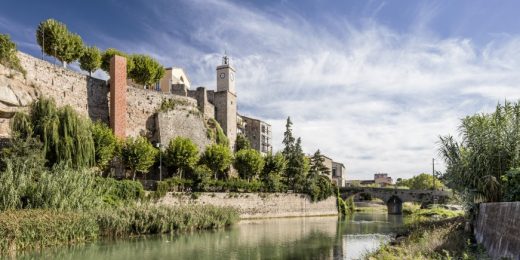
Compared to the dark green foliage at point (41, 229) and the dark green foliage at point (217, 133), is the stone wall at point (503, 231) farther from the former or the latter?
the dark green foliage at point (217, 133)

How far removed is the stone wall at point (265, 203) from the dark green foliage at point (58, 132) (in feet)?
28.4

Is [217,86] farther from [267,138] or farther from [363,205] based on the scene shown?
[363,205]

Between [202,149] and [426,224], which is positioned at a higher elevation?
[202,149]

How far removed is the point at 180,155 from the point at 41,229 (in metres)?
25.9

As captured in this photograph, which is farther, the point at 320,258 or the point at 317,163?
the point at 317,163

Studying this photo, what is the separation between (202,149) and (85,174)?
28284 mm

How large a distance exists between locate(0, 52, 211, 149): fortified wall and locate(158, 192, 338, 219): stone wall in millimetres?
12320

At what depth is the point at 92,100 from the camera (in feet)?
156

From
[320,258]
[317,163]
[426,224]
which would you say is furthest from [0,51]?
[317,163]

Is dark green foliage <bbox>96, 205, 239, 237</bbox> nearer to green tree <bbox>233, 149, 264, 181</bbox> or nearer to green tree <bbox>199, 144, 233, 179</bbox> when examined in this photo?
green tree <bbox>199, 144, 233, 179</bbox>

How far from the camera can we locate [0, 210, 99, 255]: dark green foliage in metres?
21.1

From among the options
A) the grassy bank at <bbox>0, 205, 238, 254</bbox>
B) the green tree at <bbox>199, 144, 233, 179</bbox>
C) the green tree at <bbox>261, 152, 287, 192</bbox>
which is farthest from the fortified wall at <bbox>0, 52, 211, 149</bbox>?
the grassy bank at <bbox>0, 205, 238, 254</bbox>

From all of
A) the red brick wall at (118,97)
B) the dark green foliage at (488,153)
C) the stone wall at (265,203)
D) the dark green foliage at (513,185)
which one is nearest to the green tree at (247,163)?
the stone wall at (265,203)

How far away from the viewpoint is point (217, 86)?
72.9m
